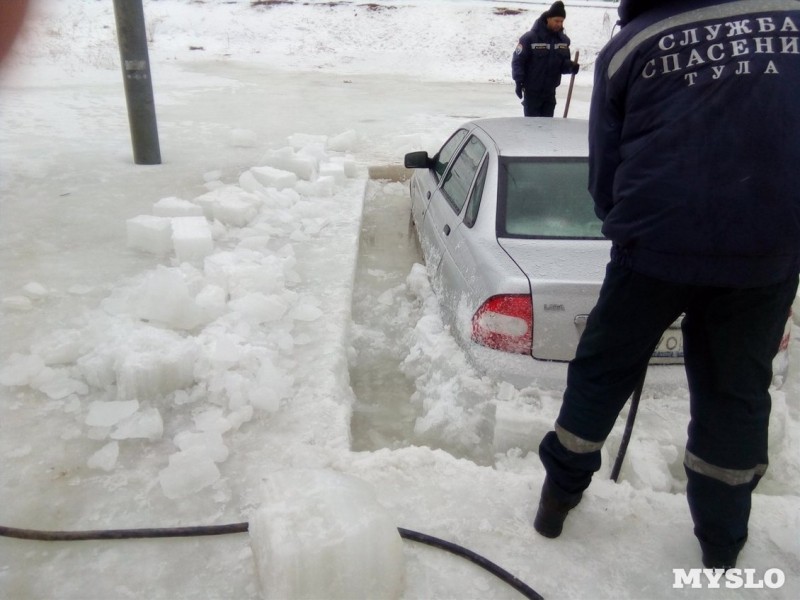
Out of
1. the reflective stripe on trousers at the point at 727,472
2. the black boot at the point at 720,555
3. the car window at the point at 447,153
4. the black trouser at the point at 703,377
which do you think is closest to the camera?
the black trouser at the point at 703,377

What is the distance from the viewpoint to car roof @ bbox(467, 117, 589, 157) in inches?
158

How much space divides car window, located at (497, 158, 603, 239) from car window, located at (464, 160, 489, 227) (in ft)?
0.44

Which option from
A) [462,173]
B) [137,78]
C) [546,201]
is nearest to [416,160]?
[462,173]

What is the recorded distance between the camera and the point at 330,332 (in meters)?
3.90

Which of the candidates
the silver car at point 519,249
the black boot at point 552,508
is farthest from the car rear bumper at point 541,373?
the black boot at point 552,508

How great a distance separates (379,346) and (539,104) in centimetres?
546

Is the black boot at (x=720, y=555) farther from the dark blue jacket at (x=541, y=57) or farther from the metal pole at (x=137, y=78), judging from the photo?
the metal pole at (x=137, y=78)

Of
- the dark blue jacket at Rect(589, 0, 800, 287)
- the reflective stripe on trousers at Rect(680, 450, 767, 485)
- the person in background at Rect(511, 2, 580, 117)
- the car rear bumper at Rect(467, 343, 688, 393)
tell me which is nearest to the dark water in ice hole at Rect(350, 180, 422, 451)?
the car rear bumper at Rect(467, 343, 688, 393)

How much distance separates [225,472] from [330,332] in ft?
4.60

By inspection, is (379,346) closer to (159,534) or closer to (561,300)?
(561,300)

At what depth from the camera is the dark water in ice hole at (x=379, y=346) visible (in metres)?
3.46

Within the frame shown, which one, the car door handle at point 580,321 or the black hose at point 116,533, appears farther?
the car door handle at point 580,321

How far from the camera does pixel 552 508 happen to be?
7.43ft

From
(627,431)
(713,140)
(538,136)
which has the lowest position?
(627,431)
